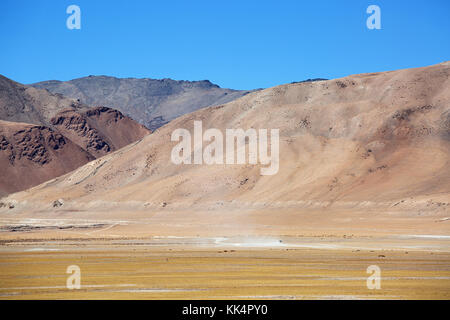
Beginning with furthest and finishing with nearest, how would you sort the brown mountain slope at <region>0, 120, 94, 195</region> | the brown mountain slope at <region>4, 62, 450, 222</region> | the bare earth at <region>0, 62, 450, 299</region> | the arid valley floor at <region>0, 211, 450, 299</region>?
1. the brown mountain slope at <region>0, 120, 94, 195</region>
2. the brown mountain slope at <region>4, 62, 450, 222</region>
3. the bare earth at <region>0, 62, 450, 299</region>
4. the arid valley floor at <region>0, 211, 450, 299</region>

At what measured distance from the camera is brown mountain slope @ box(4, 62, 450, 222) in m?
97.4

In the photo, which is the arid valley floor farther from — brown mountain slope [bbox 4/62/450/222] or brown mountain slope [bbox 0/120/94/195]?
brown mountain slope [bbox 0/120/94/195]

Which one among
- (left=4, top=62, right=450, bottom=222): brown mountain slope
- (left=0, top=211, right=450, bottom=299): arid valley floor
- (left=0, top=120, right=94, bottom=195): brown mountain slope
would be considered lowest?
(left=0, top=211, right=450, bottom=299): arid valley floor

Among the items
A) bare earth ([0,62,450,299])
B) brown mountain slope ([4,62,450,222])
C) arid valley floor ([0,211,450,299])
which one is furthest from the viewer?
brown mountain slope ([4,62,450,222])

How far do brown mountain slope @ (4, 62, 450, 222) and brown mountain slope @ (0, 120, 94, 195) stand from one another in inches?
1449

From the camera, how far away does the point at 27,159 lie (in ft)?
630

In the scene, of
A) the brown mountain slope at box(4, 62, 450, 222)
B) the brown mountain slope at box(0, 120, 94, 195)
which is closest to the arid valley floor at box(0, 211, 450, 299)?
the brown mountain slope at box(4, 62, 450, 222)

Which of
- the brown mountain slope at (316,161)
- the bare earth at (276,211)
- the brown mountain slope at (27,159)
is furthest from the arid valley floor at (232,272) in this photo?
the brown mountain slope at (27,159)

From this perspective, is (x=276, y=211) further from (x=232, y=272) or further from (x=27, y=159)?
(x=27, y=159)

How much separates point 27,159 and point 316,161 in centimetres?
10983

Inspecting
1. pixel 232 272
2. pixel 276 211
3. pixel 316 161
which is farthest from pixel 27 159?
pixel 232 272

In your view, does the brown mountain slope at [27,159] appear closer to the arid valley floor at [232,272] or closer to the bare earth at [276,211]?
the bare earth at [276,211]

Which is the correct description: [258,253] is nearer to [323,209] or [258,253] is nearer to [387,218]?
[387,218]

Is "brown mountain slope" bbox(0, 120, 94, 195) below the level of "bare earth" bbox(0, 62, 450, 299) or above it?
above
